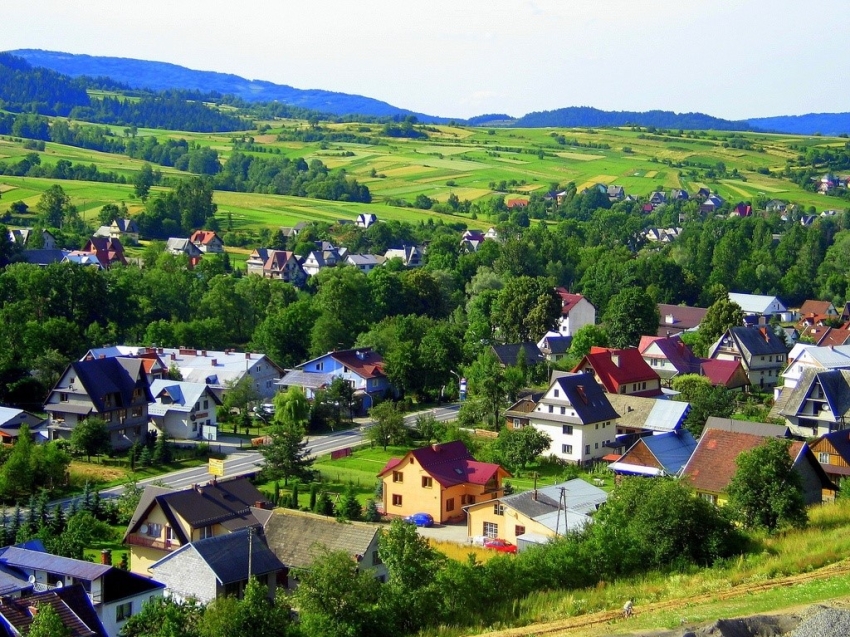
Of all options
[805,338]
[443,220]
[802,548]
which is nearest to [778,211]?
[443,220]

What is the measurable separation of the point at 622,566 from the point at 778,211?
317ft

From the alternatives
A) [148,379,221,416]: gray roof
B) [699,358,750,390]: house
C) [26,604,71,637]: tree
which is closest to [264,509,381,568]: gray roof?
[26,604,71,637]: tree

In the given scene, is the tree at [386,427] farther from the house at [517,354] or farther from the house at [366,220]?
the house at [366,220]

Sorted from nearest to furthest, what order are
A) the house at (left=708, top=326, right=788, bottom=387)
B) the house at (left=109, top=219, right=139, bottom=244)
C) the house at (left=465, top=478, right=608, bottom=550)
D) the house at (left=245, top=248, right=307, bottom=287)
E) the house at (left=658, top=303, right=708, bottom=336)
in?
the house at (left=465, top=478, right=608, bottom=550)
the house at (left=708, top=326, right=788, bottom=387)
the house at (left=658, top=303, right=708, bottom=336)
the house at (left=245, top=248, right=307, bottom=287)
the house at (left=109, top=219, right=139, bottom=244)

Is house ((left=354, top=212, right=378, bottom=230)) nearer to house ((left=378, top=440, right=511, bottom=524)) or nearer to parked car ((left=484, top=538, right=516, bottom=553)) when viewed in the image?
house ((left=378, top=440, right=511, bottom=524))

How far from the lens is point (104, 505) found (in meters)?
29.8

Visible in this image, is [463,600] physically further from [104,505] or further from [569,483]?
[104,505]

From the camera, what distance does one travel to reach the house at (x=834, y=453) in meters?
32.4

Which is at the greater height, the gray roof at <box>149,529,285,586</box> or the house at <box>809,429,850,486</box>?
the gray roof at <box>149,529,285,586</box>

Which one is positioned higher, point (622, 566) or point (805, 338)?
point (622, 566)

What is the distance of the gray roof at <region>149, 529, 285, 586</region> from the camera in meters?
21.9

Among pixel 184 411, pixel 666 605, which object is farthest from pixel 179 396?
pixel 666 605

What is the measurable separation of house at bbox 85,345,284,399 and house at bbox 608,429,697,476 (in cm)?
1645

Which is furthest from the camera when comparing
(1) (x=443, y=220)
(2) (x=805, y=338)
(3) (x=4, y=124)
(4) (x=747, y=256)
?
(3) (x=4, y=124)
